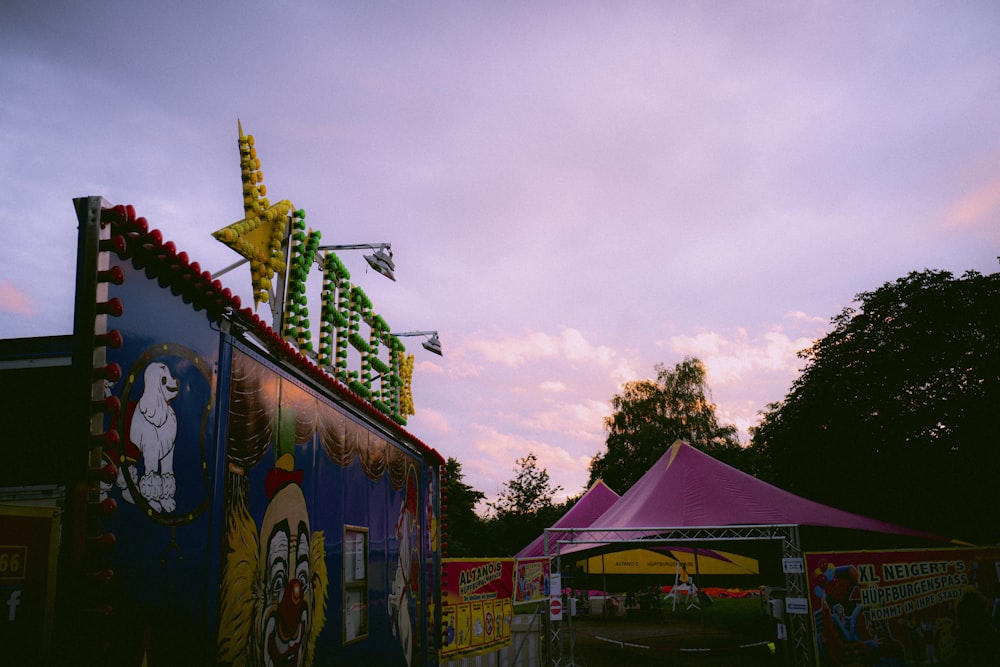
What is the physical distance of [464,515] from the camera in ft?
140

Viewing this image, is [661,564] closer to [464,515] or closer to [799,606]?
[799,606]

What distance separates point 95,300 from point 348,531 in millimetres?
3600

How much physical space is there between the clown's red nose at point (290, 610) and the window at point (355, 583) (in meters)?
1.07

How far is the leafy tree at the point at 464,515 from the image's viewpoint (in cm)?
3947

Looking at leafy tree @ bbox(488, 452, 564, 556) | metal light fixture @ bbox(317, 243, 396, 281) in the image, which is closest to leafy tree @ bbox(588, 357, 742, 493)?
leafy tree @ bbox(488, 452, 564, 556)

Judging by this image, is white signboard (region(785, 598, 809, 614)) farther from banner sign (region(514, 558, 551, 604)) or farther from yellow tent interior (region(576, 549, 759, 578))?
yellow tent interior (region(576, 549, 759, 578))

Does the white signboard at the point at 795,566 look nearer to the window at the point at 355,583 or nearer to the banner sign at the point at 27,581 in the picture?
the window at the point at 355,583

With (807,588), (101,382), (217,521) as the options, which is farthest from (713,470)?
(101,382)

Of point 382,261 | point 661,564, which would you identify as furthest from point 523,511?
point 382,261

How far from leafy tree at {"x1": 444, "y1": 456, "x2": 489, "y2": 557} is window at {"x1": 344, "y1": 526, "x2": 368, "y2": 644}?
105 feet

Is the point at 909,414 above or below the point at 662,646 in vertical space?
above

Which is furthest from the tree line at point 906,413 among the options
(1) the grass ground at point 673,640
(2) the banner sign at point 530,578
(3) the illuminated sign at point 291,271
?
(3) the illuminated sign at point 291,271

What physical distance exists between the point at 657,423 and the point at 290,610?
35.3m

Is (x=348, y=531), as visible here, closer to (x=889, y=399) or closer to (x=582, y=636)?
(x=582, y=636)
